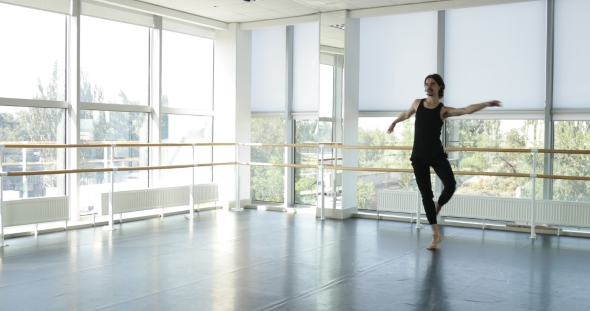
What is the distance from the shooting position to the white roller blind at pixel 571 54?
713 centimetres

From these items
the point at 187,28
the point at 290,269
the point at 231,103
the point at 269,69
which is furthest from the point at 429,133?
the point at 187,28

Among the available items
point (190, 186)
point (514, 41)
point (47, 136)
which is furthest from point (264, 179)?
point (514, 41)

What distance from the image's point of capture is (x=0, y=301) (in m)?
3.99

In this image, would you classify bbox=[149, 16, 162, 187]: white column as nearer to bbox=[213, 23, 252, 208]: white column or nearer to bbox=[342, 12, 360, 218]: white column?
bbox=[213, 23, 252, 208]: white column

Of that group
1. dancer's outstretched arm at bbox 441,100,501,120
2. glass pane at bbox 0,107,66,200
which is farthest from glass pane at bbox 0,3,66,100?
dancer's outstretched arm at bbox 441,100,501,120

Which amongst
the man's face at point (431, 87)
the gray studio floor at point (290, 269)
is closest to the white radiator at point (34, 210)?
the gray studio floor at point (290, 269)

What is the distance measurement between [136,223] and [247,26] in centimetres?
365

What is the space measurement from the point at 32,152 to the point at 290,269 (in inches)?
154

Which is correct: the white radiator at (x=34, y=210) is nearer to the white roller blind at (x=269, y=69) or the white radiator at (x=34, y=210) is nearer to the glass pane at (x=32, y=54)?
the glass pane at (x=32, y=54)

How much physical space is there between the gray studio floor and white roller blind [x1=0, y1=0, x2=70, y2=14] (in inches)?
106

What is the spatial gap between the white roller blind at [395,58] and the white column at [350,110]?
194mm

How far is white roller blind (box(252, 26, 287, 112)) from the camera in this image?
974cm

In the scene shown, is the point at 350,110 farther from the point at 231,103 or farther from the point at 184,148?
the point at 184,148

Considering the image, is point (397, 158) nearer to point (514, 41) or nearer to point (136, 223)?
point (514, 41)
